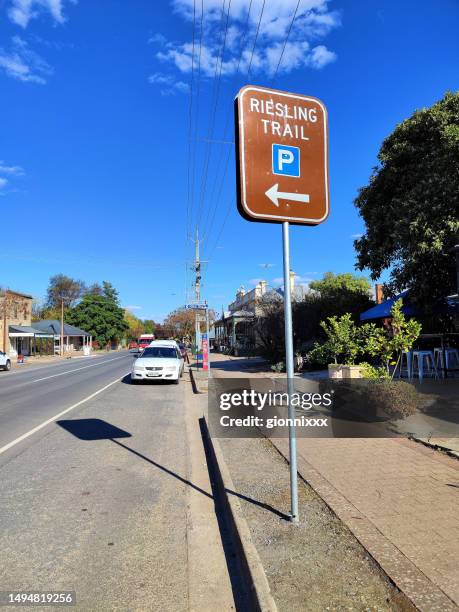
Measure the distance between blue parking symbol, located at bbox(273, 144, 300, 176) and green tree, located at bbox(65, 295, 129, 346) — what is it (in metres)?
86.4

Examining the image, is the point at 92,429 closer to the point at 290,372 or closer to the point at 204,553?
the point at 204,553

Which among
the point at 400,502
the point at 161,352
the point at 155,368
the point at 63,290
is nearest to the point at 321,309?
the point at 161,352

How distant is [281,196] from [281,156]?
38 cm

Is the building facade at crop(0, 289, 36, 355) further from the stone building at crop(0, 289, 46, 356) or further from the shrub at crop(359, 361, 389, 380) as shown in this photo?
the shrub at crop(359, 361, 389, 380)

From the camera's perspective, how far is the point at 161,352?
19.0m

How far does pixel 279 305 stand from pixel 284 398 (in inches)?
648

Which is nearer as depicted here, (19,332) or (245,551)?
(245,551)

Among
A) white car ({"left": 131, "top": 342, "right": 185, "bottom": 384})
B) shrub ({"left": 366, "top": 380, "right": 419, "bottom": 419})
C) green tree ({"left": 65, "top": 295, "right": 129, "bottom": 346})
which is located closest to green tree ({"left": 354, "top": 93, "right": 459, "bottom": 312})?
shrub ({"left": 366, "top": 380, "right": 419, "bottom": 419})

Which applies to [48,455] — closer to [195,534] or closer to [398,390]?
[195,534]

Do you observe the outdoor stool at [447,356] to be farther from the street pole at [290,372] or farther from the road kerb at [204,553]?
the street pole at [290,372]

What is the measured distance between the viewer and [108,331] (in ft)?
293

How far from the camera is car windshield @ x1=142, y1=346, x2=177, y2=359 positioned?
1856cm

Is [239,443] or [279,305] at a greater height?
[279,305]

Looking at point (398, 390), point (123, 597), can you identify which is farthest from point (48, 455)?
point (398, 390)
